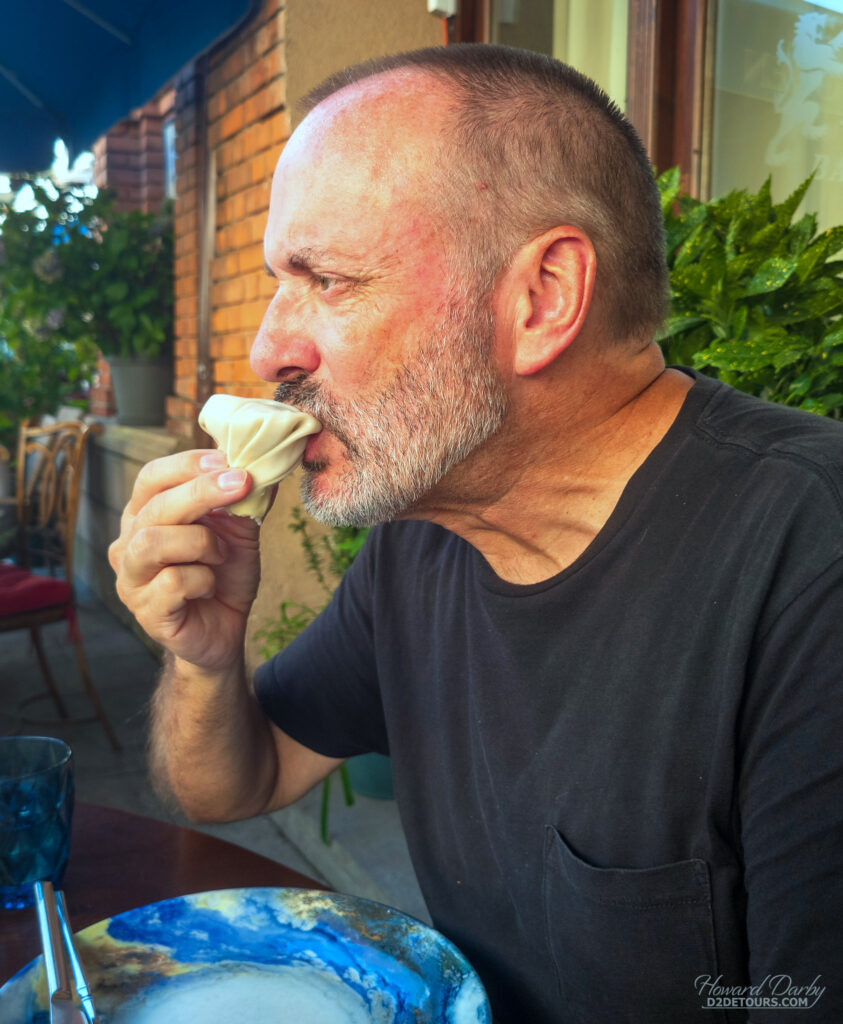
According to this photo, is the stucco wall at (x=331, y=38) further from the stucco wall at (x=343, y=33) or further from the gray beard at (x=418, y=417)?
the gray beard at (x=418, y=417)

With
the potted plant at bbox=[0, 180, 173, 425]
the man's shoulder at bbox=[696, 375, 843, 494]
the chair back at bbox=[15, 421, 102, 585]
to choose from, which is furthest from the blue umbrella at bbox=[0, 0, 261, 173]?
the man's shoulder at bbox=[696, 375, 843, 494]

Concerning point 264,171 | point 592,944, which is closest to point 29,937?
point 592,944

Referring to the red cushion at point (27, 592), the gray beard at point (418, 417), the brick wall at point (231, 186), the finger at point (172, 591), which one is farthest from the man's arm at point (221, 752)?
the red cushion at point (27, 592)

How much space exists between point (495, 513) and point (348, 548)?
1.99 meters

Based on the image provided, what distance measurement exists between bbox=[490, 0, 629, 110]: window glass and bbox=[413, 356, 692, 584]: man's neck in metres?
2.50

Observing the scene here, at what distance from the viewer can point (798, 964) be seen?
2.90ft

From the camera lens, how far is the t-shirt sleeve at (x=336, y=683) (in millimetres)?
1583

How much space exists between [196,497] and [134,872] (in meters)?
0.49

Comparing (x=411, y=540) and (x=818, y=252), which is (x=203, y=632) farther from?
(x=818, y=252)

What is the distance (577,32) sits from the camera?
11.6 feet

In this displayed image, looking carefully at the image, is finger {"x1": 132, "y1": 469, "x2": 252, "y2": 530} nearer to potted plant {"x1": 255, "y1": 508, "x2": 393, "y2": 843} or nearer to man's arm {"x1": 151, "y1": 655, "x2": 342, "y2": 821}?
man's arm {"x1": 151, "y1": 655, "x2": 342, "y2": 821}

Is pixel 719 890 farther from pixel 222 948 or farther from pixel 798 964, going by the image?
pixel 222 948

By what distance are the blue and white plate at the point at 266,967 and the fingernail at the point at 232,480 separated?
495 millimetres

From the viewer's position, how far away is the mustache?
4.05 feet
